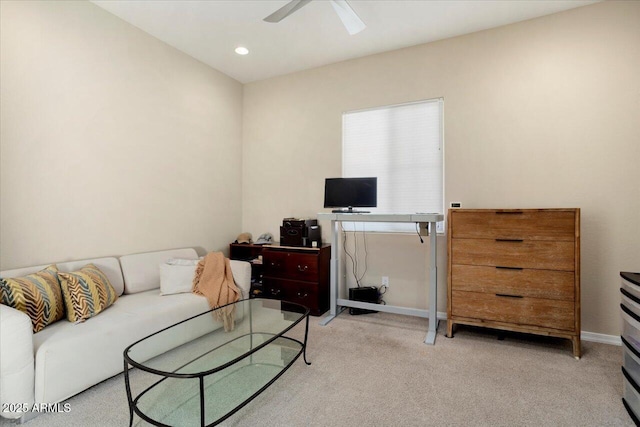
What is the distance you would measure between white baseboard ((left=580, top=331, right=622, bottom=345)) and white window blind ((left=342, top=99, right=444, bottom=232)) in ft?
4.92

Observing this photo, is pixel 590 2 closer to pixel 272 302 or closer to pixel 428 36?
pixel 428 36

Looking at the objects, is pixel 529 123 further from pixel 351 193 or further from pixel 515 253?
pixel 351 193

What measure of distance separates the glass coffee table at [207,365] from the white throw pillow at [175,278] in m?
0.66

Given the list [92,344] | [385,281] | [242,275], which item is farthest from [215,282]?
[385,281]

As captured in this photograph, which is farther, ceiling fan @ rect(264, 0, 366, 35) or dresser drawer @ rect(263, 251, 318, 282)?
dresser drawer @ rect(263, 251, 318, 282)

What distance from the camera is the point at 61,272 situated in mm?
2201

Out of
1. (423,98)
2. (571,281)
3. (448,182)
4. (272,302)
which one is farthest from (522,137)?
(272,302)

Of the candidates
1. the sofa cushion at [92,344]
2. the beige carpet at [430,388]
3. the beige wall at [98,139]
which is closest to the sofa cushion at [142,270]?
the beige wall at [98,139]

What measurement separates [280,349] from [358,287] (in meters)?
1.49

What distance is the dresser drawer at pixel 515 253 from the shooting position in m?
2.35

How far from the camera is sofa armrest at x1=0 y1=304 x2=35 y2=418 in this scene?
1528 mm

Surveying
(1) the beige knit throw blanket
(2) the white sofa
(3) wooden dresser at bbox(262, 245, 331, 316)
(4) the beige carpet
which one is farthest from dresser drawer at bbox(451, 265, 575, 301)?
(2) the white sofa

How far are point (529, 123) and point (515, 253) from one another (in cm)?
125

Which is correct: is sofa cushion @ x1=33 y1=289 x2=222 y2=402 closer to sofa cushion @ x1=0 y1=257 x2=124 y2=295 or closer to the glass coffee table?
the glass coffee table
